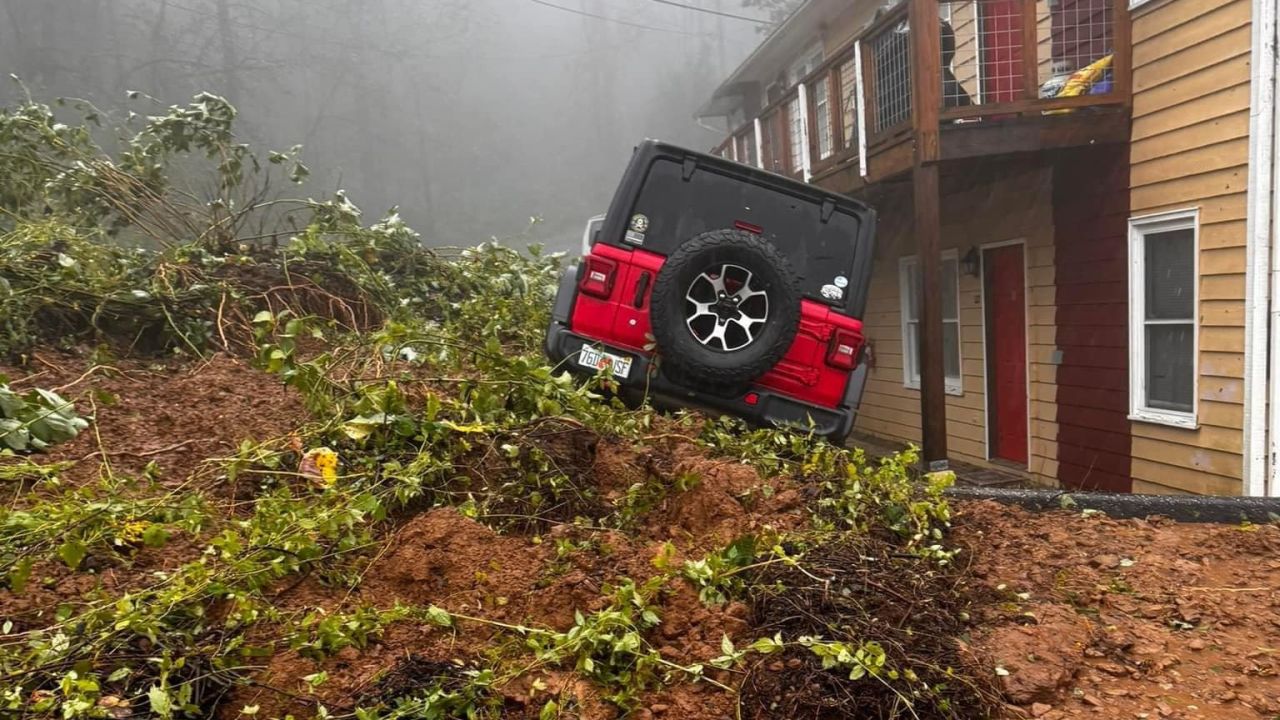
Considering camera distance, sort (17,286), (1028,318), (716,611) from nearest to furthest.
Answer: (716,611) → (17,286) → (1028,318)

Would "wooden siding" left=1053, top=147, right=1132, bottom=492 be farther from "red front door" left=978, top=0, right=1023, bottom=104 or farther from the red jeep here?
the red jeep

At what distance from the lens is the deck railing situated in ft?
21.0

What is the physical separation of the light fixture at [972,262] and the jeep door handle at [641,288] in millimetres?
5207

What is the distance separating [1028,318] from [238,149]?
26.2ft

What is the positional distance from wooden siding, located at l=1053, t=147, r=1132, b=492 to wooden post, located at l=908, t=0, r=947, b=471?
153 centimetres

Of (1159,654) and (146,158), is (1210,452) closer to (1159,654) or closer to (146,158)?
(1159,654)

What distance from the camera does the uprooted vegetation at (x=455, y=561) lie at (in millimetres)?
1981

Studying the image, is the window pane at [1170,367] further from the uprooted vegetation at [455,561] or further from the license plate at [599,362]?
the license plate at [599,362]

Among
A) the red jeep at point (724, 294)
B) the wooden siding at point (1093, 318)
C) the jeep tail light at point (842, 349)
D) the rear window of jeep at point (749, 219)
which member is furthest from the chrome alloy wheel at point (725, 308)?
the wooden siding at point (1093, 318)

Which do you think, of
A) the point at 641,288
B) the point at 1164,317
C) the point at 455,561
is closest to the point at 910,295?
the point at 1164,317

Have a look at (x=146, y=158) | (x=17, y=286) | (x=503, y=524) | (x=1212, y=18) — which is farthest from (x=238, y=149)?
(x=1212, y=18)

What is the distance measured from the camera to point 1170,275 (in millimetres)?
6234

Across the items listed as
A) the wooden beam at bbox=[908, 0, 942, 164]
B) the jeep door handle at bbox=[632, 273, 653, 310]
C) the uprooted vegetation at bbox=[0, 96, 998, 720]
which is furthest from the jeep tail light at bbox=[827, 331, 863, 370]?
the wooden beam at bbox=[908, 0, 942, 164]

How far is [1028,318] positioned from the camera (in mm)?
7844
